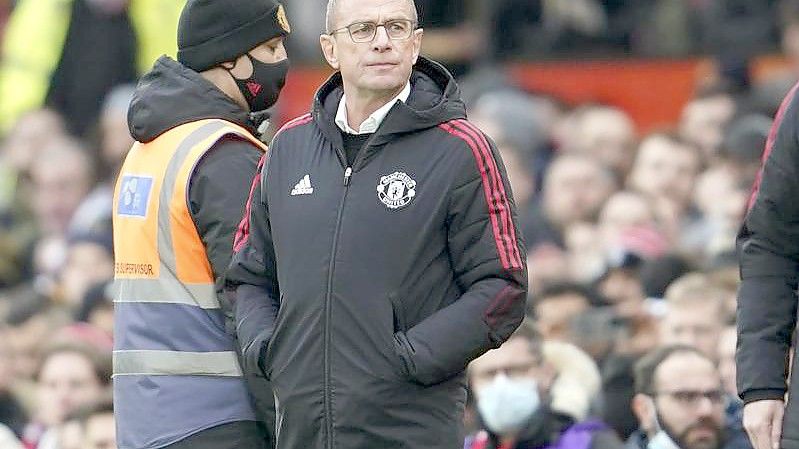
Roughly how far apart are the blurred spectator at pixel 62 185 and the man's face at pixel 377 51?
925 cm

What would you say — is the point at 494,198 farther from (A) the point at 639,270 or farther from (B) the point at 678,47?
(B) the point at 678,47

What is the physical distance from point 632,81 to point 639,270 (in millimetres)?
3814

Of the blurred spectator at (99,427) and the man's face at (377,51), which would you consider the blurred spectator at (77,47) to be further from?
the man's face at (377,51)

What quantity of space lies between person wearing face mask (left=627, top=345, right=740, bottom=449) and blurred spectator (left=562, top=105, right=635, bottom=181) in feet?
16.7

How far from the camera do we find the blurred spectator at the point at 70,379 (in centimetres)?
1011

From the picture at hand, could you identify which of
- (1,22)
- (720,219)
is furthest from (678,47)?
(1,22)

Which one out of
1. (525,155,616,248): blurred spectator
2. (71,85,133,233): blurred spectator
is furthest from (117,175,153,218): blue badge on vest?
(71,85,133,233): blurred spectator

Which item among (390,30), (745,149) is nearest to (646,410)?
(390,30)

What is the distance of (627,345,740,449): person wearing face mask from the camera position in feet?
27.1

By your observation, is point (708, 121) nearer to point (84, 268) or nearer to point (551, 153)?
point (551, 153)

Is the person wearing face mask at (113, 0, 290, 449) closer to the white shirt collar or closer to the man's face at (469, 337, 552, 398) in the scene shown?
the white shirt collar

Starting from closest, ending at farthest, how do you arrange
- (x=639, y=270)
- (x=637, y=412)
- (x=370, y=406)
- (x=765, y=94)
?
(x=370, y=406) → (x=637, y=412) → (x=639, y=270) → (x=765, y=94)

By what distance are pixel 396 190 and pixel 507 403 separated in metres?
2.48

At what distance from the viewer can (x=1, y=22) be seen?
1814 centimetres
